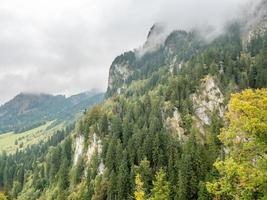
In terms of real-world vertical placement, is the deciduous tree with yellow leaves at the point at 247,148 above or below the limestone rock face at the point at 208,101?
below

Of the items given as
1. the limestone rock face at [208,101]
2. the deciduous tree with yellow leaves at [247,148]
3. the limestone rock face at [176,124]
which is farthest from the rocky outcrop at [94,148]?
the deciduous tree with yellow leaves at [247,148]

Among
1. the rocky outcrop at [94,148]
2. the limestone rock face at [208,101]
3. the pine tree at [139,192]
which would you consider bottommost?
the pine tree at [139,192]

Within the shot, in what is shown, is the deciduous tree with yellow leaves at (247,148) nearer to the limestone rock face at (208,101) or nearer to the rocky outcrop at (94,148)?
the rocky outcrop at (94,148)

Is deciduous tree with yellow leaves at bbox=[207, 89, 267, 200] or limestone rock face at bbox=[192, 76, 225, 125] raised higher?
limestone rock face at bbox=[192, 76, 225, 125]

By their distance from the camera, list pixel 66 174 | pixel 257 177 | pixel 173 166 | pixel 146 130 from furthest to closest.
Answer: pixel 66 174
pixel 146 130
pixel 173 166
pixel 257 177

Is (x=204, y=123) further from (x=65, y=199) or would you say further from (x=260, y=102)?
(x=260, y=102)

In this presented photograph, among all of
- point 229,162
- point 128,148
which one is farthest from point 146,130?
point 229,162

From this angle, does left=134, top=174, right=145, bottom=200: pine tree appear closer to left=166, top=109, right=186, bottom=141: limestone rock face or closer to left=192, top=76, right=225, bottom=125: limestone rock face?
left=166, top=109, right=186, bottom=141: limestone rock face

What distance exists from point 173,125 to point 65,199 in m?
58.2

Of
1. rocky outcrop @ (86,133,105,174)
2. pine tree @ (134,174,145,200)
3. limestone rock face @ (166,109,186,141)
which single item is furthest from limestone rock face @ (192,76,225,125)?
pine tree @ (134,174,145,200)

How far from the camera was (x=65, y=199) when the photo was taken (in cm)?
16488

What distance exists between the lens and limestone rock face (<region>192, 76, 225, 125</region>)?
7279 inches

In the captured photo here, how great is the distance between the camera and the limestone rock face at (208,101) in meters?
185

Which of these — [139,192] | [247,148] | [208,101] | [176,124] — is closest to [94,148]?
[176,124]
